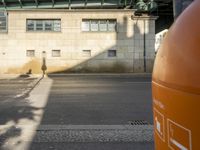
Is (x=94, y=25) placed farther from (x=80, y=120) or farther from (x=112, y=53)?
(x=80, y=120)

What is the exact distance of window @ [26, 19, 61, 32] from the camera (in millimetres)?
31547

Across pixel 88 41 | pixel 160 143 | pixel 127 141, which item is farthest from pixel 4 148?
pixel 88 41

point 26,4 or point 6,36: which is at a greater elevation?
point 26,4

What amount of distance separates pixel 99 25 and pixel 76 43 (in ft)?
7.49

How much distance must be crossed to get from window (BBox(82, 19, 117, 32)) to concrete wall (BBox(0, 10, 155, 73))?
0.31 meters

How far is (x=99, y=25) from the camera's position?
3161cm

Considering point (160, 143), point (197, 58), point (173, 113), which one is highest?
point (197, 58)

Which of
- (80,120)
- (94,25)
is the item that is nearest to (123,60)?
(94,25)

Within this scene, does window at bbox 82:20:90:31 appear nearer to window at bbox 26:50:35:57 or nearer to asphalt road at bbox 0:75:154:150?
window at bbox 26:50:35:57

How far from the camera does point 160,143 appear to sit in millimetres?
2398

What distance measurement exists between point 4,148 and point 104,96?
7981mm

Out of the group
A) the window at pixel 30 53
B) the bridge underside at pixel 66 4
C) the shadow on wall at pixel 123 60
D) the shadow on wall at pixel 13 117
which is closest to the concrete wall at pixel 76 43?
the shadow on wall at pixel 123 60

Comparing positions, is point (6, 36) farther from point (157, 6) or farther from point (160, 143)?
point (160, 143)

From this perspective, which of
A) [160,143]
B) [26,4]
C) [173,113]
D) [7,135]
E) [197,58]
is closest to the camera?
[197,58]
